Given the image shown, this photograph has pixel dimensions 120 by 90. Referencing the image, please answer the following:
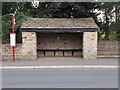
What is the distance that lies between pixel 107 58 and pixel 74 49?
110 inches

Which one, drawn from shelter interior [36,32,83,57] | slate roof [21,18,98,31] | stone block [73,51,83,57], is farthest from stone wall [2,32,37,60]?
stone block [73,51,83,57]

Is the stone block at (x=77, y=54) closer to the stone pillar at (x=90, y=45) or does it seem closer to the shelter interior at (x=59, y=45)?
the shelter interior at (x=59, y=45)

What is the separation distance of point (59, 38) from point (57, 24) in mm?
1760

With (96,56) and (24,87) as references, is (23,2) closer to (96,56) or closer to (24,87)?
(96,56)

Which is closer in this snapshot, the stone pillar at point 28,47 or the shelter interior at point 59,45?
the stone pillar at point 28,47

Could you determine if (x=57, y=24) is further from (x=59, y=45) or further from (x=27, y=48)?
(x=27, y=48)

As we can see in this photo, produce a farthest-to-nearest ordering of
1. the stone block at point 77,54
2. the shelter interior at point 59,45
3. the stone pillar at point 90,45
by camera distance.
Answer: the stone block at point 77,54, the shelter interior at point 59,45, the stone pillar at point 90,45

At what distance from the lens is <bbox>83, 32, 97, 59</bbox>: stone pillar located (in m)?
14.7

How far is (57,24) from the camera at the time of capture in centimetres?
1511

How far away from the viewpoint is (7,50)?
14.7 meters

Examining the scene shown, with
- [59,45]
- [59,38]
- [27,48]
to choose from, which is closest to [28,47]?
[27,48]

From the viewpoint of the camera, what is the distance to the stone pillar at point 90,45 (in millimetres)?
14664

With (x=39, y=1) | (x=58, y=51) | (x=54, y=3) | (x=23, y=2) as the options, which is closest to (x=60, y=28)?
(x=58, y=51)

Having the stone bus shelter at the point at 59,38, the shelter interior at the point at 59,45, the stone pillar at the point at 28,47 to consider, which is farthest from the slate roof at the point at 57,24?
the shelter interior at the point at 59,45
